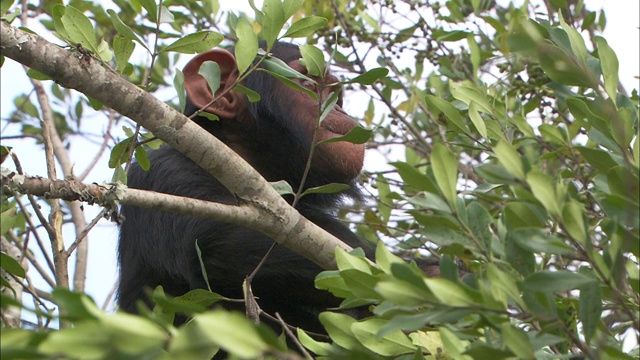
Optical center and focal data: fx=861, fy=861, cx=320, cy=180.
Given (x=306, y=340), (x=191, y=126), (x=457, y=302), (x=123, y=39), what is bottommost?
(x=306, y=340)

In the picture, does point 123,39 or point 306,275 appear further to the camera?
point 306,275

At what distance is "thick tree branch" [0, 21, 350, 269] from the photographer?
6.43 ft

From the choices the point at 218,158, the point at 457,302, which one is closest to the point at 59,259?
the point at 218,158

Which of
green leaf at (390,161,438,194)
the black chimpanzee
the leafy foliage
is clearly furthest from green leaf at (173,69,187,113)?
green leaf at (390,161,438,194)

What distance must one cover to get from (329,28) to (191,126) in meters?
2.83

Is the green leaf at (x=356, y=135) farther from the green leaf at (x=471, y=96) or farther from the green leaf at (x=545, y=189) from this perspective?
the green leaf at (x=545, y=189)

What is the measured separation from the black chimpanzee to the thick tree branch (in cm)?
95

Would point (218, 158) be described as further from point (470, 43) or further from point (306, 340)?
point (470, 43)

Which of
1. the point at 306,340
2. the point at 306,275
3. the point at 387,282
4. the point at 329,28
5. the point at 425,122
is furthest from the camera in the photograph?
the point at 425,122

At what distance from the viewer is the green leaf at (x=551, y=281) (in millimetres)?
1481

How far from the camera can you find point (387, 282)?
1464mm

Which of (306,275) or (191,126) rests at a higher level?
(191,126)

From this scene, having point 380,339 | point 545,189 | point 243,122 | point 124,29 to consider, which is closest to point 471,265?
point 380,339

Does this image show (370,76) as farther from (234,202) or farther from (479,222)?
(234,202)
